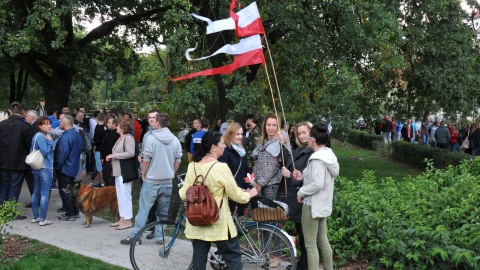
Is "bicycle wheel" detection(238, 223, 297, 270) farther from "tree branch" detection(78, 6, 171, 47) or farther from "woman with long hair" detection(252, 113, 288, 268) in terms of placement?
"tree branch" detection(78, 6, 171, 47)

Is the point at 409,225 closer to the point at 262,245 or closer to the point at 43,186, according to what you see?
the point at 262,245

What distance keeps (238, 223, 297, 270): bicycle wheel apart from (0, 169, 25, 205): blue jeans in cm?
495

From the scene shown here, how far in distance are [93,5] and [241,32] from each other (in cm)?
1034

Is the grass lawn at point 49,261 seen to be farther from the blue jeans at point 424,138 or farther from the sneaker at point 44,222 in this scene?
the blue jeans at point 424,138

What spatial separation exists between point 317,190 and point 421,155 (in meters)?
16.2

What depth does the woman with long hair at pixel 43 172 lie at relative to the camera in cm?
910

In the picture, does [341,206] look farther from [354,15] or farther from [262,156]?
[354,15]

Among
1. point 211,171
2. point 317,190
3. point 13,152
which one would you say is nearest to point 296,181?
point 317,190

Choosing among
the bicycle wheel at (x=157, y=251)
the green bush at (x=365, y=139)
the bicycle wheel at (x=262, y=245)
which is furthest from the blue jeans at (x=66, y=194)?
the green bush at (x=365, y=139)

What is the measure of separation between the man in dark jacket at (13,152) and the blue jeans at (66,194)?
0.59 m

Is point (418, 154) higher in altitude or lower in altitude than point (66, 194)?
lower

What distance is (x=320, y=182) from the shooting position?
5773 millimetres

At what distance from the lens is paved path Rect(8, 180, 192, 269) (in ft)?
23.4

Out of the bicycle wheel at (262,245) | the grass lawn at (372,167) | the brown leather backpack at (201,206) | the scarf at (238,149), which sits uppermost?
the scarf at (238,149)
